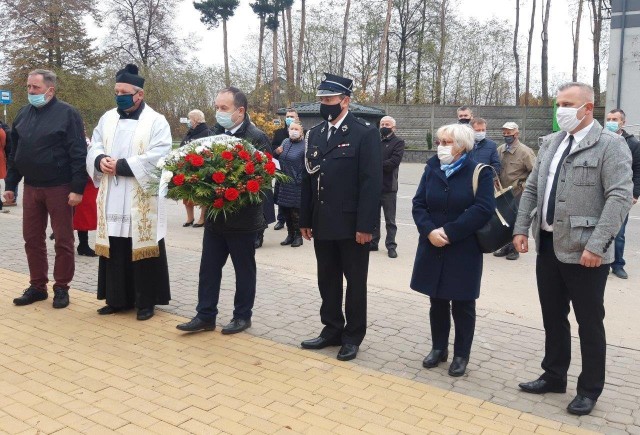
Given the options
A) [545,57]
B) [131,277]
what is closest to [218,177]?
[131,277]

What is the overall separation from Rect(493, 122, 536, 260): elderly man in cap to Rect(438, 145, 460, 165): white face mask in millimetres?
4552

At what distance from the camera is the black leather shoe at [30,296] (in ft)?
20.2

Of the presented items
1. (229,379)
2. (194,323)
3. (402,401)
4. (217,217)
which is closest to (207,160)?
(217,217)

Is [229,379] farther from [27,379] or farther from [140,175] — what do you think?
[140,175]

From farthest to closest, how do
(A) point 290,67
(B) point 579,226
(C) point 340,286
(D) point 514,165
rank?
(A) point 290,67
(D) point 514,165
(C) point 340,286
(B) point 579,226

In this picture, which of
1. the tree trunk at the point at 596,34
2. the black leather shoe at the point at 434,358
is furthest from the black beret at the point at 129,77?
the tree trunk at the point at 596,34

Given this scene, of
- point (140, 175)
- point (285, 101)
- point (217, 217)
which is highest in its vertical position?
point (285, 101)

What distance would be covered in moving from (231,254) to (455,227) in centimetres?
201

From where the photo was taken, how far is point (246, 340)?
17.4ft

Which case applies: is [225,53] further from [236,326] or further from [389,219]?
[236,326]

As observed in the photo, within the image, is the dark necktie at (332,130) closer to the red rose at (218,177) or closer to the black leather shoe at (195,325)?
the red rose at (218,177)

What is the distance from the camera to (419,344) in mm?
5281

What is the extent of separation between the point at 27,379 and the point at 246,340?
169 centimetres

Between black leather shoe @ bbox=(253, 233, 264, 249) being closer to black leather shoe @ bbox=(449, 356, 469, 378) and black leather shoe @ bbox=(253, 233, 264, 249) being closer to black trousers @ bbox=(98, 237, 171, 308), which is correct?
black trousers @ bbox=(98, 237, 171, 308)
